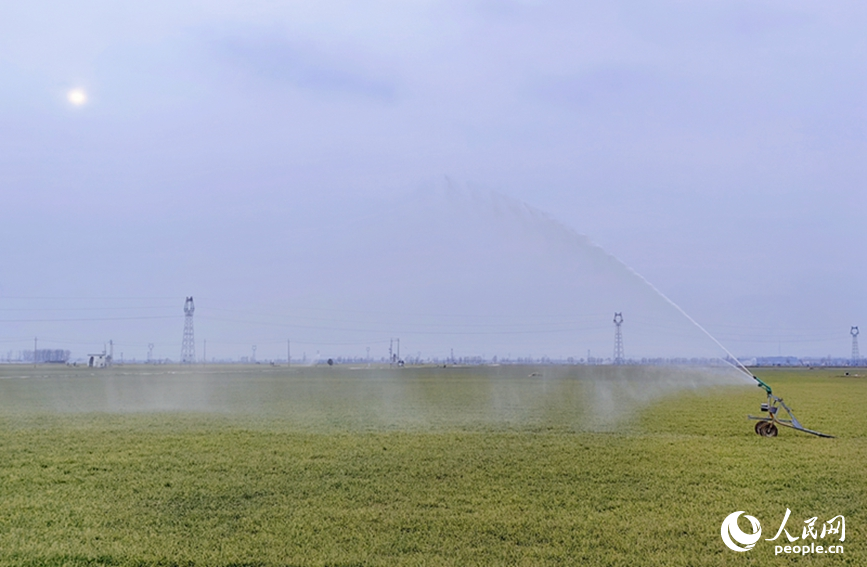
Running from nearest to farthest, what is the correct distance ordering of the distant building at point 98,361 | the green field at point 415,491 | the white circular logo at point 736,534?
the green field at point 415,491, the white circular logo at point 736,534, the distant building at point 98,361

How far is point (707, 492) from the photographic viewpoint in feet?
42.1

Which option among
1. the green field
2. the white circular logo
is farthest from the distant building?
the white circular logo

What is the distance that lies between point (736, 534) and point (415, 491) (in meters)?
5.49

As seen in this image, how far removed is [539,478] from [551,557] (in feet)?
16.7

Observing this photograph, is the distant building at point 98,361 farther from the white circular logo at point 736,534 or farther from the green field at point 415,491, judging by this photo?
the white circular logo at point 736,534

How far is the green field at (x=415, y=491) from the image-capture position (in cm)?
936

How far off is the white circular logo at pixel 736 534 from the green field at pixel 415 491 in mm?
178

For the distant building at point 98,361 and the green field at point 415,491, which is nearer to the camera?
the green field at point 415,491

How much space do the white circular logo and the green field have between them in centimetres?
18

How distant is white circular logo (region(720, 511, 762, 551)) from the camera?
9.60 m

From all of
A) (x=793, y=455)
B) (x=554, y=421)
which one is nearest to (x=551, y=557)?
(x=793, y=455)

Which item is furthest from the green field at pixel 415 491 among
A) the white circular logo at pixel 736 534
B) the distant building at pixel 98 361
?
the distant building at pixel 98 361

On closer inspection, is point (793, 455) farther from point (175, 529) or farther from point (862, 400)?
point (862, 400)

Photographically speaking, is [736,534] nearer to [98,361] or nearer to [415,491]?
[415,491]
